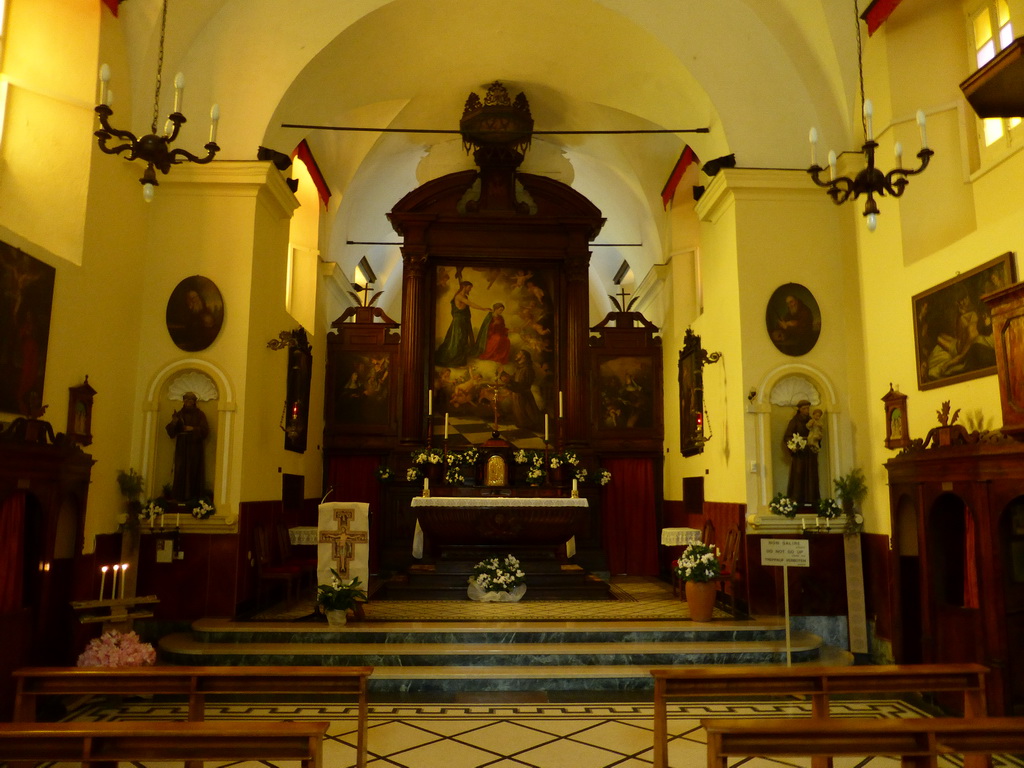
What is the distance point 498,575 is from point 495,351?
4.81 meters

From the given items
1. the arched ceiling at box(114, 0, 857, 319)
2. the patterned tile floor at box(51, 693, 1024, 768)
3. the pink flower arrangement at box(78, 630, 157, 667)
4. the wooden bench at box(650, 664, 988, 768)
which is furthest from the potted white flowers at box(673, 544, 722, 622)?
the pink flower arrangement at box(78, 630, 157, 667)

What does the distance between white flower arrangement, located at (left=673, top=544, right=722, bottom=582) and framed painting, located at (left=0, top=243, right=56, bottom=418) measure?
6.18 m

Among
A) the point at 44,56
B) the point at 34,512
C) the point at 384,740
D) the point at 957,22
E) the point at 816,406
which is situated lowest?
the point at 384,740

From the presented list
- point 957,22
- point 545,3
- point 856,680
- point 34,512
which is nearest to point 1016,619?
point 856,680

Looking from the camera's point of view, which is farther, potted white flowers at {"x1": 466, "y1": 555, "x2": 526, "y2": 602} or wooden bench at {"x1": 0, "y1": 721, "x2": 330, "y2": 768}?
potted white flowers at {"x1": 466, "y1": 555, "x2": 526, "y2": 602}

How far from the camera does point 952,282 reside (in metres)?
7.29

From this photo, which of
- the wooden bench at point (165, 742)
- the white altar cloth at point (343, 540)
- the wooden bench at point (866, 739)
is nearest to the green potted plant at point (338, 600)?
the white altar cloth at point (343, 540)

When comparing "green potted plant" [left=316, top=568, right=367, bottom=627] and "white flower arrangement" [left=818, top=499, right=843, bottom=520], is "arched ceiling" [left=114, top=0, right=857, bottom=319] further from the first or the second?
"green potted plant" [left=316, top=568, right=367, bottom=627]

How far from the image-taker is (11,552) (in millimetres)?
6137

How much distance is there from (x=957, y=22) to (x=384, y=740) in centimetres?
884

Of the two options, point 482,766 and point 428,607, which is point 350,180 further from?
point 482,766

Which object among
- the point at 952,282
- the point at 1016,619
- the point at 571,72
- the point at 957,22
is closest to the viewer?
the point at 1016,619

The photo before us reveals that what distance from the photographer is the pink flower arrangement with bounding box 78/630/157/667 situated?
269 inches

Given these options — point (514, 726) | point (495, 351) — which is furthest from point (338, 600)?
point (495, 351)
